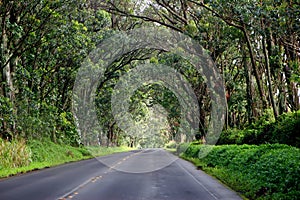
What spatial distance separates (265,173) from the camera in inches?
456

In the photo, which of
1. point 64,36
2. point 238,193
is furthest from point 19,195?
point 64,36

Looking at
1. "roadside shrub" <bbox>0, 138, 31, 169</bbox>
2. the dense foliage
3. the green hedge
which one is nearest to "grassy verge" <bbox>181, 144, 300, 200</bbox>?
the green hedge

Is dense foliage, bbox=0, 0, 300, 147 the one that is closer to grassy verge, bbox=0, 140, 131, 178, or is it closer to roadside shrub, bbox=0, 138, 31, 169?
grassy verge, bbox=0, 140, 131, 178

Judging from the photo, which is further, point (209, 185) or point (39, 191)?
point (209, 185)

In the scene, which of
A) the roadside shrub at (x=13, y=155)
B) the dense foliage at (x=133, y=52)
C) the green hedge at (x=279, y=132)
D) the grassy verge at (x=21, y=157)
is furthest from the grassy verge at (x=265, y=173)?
the roadside shrub at (x=13, y=155)

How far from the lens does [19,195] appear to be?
35.2 ft

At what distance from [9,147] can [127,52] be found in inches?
804

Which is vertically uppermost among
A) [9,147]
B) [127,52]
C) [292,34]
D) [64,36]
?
[127,52]

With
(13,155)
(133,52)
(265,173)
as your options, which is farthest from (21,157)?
(133,52)

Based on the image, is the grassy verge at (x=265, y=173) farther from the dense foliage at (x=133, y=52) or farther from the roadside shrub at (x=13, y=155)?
the roadside shrub at (x=13, y=155)

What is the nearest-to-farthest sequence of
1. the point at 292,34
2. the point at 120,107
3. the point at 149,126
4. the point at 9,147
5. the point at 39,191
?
the point at 39,191, the point at 292,34, the point at 9,147, the point at 120,107, the point at 149,126

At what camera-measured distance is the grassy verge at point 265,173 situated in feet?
31.8

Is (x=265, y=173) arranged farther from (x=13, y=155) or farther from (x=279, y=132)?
(x=13, y=155)

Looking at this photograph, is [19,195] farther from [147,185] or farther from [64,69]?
[64,69]
